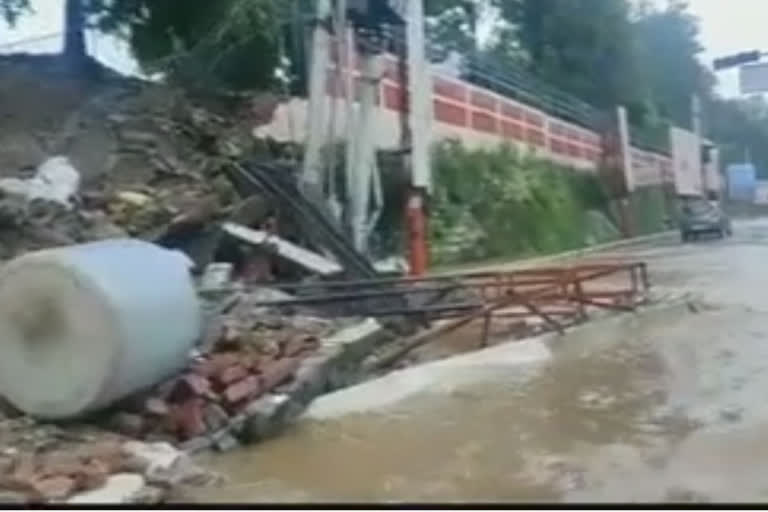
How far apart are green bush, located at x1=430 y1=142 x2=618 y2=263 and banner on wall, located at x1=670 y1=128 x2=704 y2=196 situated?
254 inches

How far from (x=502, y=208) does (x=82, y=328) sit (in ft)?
53.9

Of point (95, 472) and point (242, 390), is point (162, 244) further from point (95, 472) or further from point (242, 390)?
point (95, 472)

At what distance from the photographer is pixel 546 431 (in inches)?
237

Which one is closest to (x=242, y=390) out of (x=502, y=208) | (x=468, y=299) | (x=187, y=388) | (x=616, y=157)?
(x=187, y=388)

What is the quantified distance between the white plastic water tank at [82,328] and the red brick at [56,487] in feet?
2.07

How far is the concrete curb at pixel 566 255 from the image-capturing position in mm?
17444

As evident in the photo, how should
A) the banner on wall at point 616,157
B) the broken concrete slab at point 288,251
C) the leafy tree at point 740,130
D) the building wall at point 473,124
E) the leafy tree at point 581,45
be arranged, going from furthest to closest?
the banner on wall at point 616,157, the leafy tree at point 581,45, the leafy tree at point 740,130, the building wall at point 473,124, the broken concrete slab at point 288,251

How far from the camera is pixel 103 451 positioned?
196 inches

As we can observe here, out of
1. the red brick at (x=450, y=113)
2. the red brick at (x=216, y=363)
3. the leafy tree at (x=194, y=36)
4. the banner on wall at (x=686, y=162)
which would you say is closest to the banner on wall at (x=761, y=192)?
the banner on wall at (x=686, y=162)

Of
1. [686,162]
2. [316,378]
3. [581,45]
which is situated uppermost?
[581,45]

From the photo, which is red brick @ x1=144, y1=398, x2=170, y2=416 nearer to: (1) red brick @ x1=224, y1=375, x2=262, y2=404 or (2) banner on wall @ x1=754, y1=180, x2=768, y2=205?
(1) red brick @ x1=224, y1=375, x2=262, y2=404

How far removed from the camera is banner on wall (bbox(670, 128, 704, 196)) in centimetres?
3228

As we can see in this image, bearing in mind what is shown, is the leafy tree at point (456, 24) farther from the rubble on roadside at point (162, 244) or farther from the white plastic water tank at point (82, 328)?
the white plastic water tank at point (82, 328)

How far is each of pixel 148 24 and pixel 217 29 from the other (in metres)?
0.83
